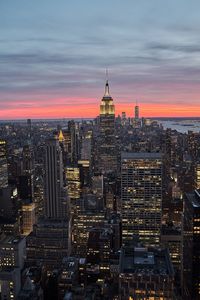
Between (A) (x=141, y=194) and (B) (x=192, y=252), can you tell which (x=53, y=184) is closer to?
(A) (x=141, y=194)

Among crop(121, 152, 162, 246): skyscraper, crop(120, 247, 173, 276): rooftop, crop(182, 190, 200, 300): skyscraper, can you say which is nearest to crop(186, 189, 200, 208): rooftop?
crop(182, 190, 200, 300): skyscraper

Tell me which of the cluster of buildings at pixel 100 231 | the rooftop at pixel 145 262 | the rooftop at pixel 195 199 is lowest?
the cluster of buildings at pixel 100 231

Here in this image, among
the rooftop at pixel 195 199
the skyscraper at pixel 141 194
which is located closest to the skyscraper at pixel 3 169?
the skyscraper at pixel 141 194

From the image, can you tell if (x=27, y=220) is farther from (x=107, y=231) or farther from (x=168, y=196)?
(x=168, y=196)

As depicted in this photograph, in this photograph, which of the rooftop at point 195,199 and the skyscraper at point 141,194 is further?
the skyscraper at point 141,194

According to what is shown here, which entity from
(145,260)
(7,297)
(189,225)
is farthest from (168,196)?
(145,260)

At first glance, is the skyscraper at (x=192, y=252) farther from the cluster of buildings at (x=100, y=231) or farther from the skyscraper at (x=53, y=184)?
the skyscraper at (x=53, y=184)

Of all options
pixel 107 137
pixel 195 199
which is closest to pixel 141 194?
pixel 195 199
